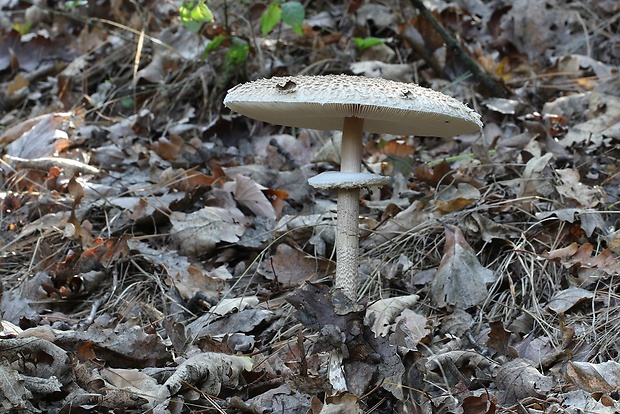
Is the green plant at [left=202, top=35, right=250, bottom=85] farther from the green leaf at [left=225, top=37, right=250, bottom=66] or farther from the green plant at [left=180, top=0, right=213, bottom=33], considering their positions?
the green plant at [left=180, top=0, right=213, bottom=33]

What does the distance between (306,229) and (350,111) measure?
4.29ft

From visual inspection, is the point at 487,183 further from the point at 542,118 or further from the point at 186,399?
the point at 186,399

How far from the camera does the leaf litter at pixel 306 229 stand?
2.31m

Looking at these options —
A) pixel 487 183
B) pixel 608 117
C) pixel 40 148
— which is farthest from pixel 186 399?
pixel 608 117

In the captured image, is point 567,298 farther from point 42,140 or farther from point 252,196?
point 42,140

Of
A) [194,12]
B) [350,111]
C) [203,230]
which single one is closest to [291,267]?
[203,230]

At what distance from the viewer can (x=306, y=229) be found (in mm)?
3598

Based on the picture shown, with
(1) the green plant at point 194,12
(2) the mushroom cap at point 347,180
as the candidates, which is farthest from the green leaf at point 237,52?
(2) the mushroom cap at point 347,180

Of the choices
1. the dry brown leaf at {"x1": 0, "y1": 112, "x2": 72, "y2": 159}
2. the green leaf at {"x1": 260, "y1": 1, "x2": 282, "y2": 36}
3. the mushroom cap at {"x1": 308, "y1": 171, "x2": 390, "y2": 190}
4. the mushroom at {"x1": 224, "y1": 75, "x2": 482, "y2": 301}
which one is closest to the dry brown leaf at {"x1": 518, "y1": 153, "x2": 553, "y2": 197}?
the mushroom at {"x1": 224, "y1": 75, "x2": 482, "y2": 301}

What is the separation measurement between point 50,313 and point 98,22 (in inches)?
185

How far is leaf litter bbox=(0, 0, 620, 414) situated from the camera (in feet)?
7.57

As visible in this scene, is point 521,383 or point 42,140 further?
point 42,140

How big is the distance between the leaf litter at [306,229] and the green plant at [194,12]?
2.07 ft

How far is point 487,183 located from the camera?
4020 mm
